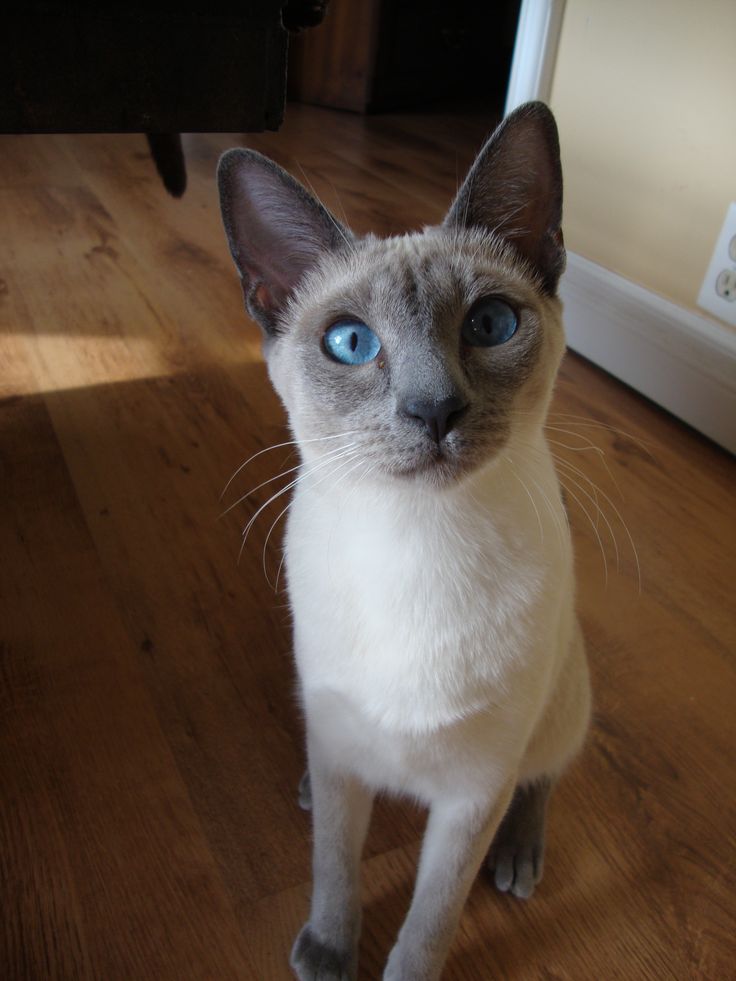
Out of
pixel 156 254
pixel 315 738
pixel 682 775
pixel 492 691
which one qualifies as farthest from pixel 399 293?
pixel 156 254

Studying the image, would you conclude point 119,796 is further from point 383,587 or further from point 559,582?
point 559,582

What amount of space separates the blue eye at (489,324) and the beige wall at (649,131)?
1223 millimetres

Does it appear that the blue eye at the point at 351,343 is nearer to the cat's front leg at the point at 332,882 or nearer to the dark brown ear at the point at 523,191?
the dark brown ear at the point at 523,191

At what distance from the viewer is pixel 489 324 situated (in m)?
Result: 0.79

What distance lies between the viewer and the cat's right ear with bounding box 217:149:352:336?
80cm

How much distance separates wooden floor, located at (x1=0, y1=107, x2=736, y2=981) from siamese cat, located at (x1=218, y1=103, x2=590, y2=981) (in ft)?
0.41

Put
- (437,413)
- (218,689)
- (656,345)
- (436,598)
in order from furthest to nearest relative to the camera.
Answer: (656,345)
(218,689)
(436,598)
(437,413)

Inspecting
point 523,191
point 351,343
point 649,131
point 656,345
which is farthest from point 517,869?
point 649,131

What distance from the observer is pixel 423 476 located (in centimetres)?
74

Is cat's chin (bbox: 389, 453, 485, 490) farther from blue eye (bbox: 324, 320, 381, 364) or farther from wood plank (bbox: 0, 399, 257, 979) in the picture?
wood plank (bbox: 0, 399, 257, 979)

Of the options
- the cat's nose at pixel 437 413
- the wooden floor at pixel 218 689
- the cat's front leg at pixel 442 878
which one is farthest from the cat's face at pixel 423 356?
the cat's front leg at pixel 442 878

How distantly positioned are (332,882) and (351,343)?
1.99 ft

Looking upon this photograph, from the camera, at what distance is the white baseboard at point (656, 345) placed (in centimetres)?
183

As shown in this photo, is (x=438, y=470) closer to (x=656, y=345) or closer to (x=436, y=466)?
(x=436, y=466)
